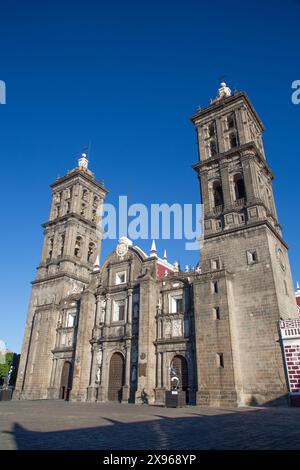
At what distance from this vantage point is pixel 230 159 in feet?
106

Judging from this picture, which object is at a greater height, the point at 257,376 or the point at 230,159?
the point at 230,159

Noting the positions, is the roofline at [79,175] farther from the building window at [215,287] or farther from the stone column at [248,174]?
the building window at [215,287]

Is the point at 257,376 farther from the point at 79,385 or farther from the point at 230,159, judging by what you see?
the point at 230,159

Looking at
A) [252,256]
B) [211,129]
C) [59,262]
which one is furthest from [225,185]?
[59,262]

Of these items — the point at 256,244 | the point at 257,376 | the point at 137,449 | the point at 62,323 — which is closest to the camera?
the point at 137,449

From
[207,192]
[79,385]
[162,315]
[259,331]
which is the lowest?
[79,385]

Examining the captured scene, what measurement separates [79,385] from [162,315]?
1007 centimetres

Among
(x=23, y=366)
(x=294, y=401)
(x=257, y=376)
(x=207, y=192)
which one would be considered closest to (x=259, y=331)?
(x=257, y=376)

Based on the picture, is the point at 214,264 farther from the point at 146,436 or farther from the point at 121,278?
the point at 146,436

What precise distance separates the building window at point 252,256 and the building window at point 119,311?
12727 millimetres

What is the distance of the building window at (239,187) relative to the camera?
31.4 meters

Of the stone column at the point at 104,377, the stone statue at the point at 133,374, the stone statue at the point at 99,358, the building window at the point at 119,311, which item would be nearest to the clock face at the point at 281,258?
the building window at the point at 119,311

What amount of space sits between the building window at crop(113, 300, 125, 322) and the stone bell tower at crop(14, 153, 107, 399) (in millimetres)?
7449

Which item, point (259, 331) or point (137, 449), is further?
point (259, 331)
